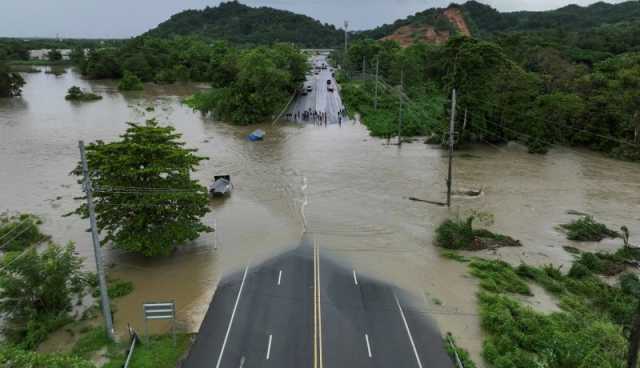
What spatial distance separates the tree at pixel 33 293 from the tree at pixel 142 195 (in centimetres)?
335

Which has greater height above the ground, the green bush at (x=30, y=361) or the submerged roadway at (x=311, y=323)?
the green bush at (x=30, y=361)

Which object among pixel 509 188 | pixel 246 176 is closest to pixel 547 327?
pixel 509 188

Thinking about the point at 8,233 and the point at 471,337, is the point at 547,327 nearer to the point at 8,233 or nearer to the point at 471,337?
the point at 471,337

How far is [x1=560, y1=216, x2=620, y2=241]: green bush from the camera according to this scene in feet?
80.4

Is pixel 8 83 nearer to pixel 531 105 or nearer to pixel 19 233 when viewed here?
pixel 19 233

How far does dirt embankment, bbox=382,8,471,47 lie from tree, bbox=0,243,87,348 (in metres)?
133

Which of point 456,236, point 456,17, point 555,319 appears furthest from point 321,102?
point 456,17

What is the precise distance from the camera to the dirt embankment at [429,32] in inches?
5782

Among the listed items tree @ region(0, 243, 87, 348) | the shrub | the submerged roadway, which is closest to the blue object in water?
the submerged roadway

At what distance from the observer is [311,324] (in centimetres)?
1600

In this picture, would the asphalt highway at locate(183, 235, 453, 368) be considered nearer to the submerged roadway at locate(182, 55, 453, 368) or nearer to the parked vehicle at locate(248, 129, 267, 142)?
the submerged roadway at locate(182, 55, 453, 368)

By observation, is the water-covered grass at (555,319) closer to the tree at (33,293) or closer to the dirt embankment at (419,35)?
the tree at (33,293)

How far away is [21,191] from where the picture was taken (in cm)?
3122

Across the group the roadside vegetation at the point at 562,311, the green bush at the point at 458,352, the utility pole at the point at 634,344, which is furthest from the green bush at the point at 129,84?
the utility pole at the point at 634,344
